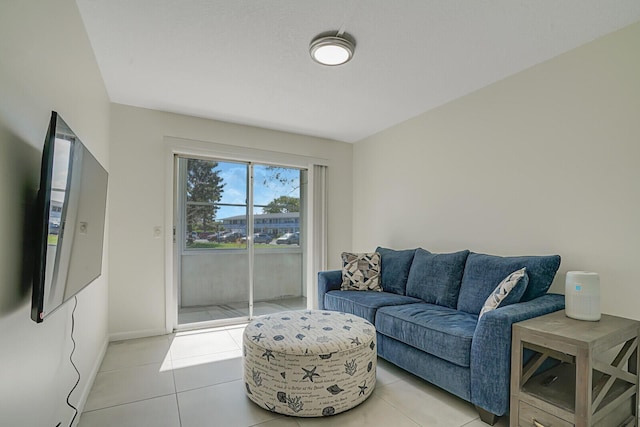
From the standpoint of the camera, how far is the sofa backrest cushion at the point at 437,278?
2.66 m

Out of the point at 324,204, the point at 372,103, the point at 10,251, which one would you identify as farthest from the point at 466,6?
the point at 324,204

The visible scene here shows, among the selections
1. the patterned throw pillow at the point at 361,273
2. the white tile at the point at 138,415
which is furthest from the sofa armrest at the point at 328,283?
the white tile at the point at 138,415

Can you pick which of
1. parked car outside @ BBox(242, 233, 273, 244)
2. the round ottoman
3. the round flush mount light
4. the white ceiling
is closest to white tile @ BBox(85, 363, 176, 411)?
the round ottoman

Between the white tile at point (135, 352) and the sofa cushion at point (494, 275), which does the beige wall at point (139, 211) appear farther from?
the sofa cushion at point (494, 275)

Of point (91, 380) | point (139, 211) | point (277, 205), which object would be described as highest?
point (277, 205)

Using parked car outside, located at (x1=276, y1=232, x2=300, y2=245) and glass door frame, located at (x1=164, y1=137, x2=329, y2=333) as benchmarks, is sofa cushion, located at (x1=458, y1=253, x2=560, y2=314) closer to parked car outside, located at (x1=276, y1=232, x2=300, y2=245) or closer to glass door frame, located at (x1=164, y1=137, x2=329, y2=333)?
parked car outside, located at (x1=276, y1=232, x2=300, y2=245)

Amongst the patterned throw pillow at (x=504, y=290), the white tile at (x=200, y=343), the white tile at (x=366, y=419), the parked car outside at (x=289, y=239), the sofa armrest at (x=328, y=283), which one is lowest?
the white tile at (x=200, y=343)

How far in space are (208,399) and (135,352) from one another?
1.25 metres

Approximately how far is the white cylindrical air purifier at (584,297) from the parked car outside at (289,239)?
3.21 meters

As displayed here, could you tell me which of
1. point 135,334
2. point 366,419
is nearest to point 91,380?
point 135,334

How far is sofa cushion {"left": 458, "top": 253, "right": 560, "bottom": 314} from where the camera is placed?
2.14 meters

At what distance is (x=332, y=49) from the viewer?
7.22 ft

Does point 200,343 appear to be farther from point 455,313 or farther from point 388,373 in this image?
point 455,313

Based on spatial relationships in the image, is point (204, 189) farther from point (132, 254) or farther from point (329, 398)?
point (329, 398)
